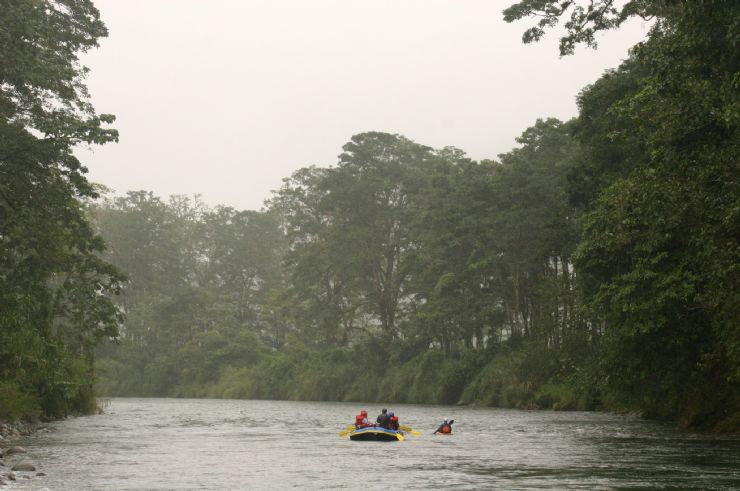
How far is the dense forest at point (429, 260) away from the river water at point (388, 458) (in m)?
2.94

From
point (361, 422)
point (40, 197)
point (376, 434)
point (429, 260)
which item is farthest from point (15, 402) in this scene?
point (429, 260)

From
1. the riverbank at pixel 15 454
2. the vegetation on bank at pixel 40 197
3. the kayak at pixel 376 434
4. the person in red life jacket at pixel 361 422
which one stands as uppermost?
the vegetation on bank at pixel 40 197

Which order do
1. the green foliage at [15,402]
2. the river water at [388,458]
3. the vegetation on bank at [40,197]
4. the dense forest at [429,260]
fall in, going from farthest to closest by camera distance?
1. the green foliage at [15,402]
2. the vegetation on bank at [40,197]
3. the dense forest at [429,260]
4. the river water at [388,458]

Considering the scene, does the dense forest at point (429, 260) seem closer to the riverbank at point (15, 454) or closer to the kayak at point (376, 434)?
the riverbank at point (15, 454)

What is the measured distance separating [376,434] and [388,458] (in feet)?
19.0

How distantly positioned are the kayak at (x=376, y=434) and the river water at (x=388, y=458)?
63 centimetres

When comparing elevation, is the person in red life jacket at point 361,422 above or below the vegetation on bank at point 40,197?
below

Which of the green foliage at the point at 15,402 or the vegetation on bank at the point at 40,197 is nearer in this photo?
the vegetation on bank at the point at 40,197

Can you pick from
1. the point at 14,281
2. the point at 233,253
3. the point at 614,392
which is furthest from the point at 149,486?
the point at 233,253

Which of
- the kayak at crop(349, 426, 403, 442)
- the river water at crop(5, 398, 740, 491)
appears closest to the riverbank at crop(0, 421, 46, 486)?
the river water at crop(5, 398, 740, 491)

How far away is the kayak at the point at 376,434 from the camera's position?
29.9m

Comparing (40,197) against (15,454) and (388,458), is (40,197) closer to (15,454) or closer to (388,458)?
(15,454)

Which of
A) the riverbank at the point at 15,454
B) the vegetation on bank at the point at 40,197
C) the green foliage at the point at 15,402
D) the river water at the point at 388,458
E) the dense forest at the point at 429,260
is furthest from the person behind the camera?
the green foliage at the point at 15,402

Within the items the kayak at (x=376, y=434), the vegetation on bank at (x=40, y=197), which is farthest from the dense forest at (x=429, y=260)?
the kayak at (x=376, y=434)
